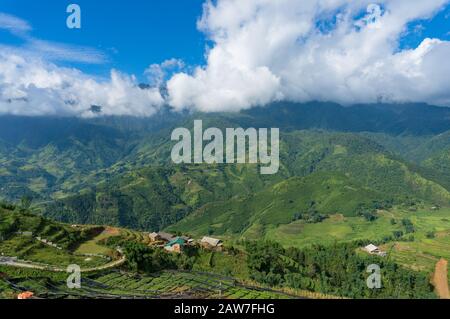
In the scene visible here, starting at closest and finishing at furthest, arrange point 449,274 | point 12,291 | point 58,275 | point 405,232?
point 12,291, point 58,275, point 449,274, point 405,232

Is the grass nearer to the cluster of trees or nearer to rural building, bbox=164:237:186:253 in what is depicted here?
the cluster of trees

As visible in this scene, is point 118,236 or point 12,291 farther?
point 118,236

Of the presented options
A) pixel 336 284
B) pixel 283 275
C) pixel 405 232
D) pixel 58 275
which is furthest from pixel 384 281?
pixel 405 232

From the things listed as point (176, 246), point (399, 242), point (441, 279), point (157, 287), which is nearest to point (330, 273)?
point (441, 279)

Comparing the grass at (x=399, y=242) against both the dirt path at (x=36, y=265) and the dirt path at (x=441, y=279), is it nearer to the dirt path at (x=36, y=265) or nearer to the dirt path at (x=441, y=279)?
the dirt path at (x=441, y=279)

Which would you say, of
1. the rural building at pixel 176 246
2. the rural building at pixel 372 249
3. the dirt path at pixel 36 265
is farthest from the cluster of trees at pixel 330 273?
the dirt path at pixel 36 265

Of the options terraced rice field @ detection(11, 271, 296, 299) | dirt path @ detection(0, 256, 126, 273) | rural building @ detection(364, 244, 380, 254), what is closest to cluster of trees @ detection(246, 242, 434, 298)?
terraced rice field @ detection(11, 271, 296, 299)
